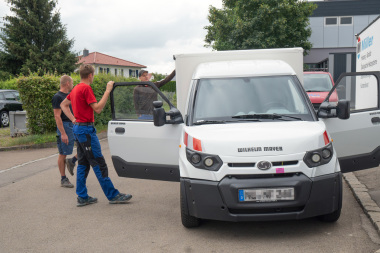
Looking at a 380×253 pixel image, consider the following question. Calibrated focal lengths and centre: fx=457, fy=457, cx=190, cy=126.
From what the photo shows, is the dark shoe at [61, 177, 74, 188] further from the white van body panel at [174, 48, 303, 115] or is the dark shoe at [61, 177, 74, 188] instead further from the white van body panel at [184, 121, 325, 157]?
the white van body panel at [184, 121, 325, 157]

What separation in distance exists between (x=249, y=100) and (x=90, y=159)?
2355 mm

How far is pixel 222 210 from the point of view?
461 centimetres

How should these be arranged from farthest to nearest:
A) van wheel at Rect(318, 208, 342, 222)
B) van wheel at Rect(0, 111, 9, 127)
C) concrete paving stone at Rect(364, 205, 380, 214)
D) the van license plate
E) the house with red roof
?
the house with red roof < van wheel at Rect(0, 111, 9, 127) < concrete paving stone at Rect(364, 205, 380, 214) < van wheel at Rect(318, 208, 342, 222) < the van license plate

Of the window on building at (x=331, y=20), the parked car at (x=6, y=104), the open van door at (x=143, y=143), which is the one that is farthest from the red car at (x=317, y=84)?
the window on building at (x=331, y=20)

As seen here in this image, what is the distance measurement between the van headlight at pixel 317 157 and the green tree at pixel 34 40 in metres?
37.9

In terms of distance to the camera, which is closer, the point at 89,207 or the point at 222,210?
the point at 222,210

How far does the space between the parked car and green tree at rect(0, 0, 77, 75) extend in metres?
19.9

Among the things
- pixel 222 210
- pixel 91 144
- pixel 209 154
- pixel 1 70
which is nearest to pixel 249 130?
pixel 209 154

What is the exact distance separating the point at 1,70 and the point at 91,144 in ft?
128

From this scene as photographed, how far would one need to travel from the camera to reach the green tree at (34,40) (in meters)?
40.3

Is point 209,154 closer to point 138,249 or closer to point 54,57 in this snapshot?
point 138,249

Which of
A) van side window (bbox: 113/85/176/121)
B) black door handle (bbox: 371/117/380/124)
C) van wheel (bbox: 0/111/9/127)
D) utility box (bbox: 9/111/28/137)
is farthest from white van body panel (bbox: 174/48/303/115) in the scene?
van wheel (bbox: 0/111/9/127)

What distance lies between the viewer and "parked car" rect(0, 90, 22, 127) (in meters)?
20.1

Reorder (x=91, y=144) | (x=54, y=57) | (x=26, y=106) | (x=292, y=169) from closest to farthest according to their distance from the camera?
(x=292, y=169) → (x=91, y=144) → (x=26, y=106) → (x=54, y=57)
